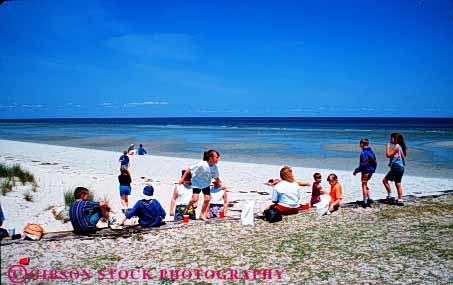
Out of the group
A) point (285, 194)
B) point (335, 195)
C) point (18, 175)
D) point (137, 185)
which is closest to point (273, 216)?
point (285, 194)

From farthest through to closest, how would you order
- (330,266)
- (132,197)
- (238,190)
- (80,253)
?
(238,190)
(132,197)
(80,253)
(330,266)

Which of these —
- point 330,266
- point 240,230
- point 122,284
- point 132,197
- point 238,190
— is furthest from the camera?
point 238,190

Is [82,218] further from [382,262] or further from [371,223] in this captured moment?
[371,223]

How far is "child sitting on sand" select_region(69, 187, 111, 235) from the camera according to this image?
19.5 ft

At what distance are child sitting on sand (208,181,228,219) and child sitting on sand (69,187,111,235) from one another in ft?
7.15

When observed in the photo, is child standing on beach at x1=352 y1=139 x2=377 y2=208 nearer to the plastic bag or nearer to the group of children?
the group of children

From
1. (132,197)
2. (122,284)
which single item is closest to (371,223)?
(122,284)

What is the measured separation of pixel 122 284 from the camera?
14.9 feet

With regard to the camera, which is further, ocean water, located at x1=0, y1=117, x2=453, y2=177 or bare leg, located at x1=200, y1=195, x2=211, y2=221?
ocean water, located at x1=0, y1=117, x2=453, y2=177

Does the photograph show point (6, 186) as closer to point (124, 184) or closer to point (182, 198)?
point (124, 184)

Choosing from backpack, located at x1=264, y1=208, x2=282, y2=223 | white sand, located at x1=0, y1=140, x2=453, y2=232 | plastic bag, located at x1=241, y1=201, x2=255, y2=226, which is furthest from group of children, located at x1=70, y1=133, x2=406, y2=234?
white sand, located at x1=0, y1=140, x2=453, y2=232

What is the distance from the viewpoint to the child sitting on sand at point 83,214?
5945 millimetres

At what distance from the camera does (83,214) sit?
5984mm

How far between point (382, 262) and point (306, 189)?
6.71 m
